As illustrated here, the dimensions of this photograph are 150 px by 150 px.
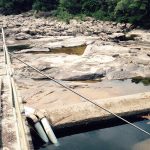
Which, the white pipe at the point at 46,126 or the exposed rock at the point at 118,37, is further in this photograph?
the exposed rock at the point at 118,37

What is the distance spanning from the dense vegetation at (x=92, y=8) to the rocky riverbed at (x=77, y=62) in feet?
4.32

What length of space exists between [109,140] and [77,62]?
7.37 metres

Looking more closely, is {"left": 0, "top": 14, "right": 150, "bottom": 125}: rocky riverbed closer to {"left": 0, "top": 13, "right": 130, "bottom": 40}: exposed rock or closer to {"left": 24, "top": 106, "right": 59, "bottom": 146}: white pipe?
{"left": 0, "top": 13, "right": 130, "bottom": 40}: exposed rock

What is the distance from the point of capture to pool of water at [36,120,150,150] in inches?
323

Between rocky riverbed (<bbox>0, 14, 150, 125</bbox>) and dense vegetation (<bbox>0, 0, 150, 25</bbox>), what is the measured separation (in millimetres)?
1317

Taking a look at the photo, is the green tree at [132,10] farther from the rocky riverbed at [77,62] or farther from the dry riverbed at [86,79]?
the dry riverbed at [86,79]

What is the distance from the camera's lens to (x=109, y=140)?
8.55 metres

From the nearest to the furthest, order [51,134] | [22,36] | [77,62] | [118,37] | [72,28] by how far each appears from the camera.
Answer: [51,134]
[77,62]
[118,37]
[22,36]
[72,28]

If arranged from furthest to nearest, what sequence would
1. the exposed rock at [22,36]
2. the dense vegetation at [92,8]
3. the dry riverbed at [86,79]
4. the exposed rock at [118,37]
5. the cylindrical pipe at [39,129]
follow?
1. the dense vegetation at [92,8]
2. the exposed rock at [22,36]
3. the exposed rock at [118,37]
4. the dry riverbed at [86,79]
5. the cylindrical pipe at [39,129]

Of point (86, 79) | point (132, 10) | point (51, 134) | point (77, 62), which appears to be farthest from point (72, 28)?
point (51, 134)

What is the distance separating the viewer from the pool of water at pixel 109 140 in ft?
26.9

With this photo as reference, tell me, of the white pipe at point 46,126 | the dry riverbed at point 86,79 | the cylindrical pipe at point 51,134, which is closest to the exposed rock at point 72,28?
the dry riverbed at point 86,79

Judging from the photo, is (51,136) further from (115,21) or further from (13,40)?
(115,21)

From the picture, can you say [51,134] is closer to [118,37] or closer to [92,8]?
[118,37]
